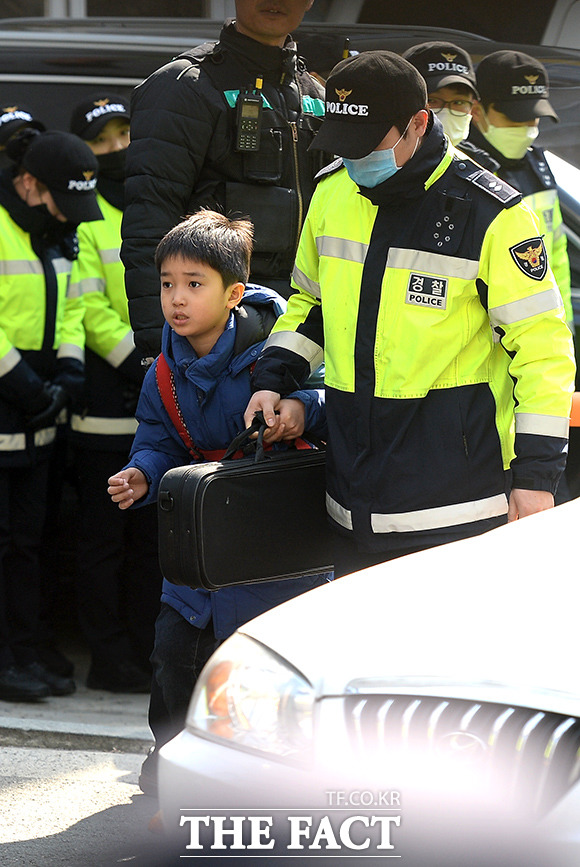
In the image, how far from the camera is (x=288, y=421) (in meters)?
2.88

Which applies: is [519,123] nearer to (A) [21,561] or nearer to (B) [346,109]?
(B) [346,109]

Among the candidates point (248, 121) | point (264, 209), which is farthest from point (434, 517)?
point (248, 121)

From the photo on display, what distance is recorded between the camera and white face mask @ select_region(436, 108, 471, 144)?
4172 millimetres

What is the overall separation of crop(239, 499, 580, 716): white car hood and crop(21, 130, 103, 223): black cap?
232 cm

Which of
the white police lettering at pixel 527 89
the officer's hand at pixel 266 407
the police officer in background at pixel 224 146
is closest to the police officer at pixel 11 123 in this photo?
the police officer in background at pixel 224 146

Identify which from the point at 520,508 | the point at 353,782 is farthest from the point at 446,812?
the point at 520,508

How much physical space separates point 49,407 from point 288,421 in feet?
5.46

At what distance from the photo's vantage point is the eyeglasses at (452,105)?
13.7 feet

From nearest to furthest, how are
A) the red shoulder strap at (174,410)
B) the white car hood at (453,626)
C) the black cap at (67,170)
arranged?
the white car hood at (453,626)
the red shoulder strap at (174,410)
the black cap at (67,170)

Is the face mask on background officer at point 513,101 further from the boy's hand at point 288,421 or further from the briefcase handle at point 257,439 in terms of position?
the briefcase handle at point 257,439

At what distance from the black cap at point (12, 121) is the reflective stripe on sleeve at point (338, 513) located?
2192 millimetres

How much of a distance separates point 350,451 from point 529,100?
79.0 inches

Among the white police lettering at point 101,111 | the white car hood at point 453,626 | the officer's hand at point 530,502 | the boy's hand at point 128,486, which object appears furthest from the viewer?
the white police lettering at point 101,111

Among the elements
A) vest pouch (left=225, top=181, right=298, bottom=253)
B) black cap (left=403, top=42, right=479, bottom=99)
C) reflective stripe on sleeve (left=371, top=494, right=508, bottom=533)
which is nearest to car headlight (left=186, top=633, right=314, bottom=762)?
reflective stripe on sleeve (left=371, top=494, right=508, bottom=533)
